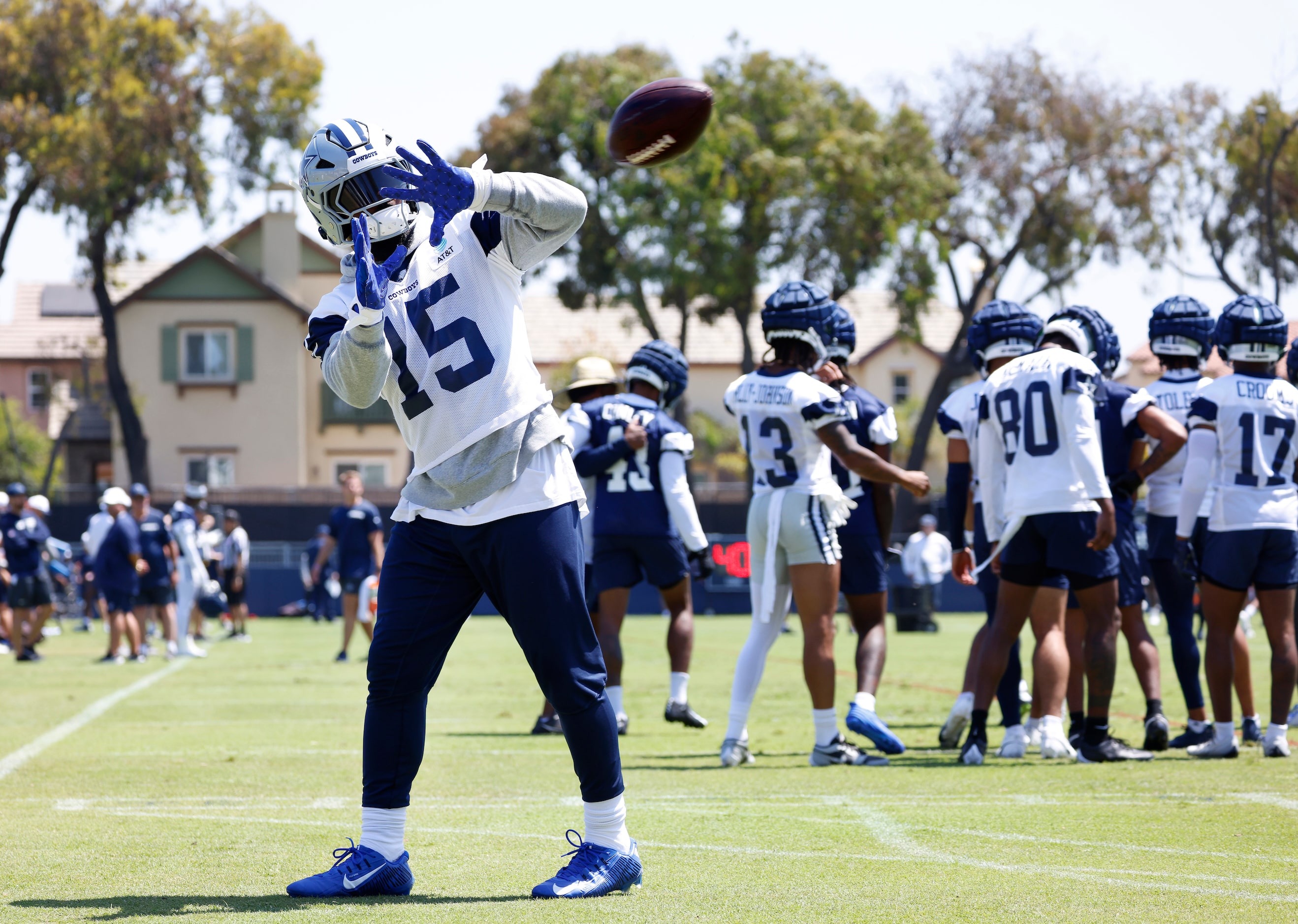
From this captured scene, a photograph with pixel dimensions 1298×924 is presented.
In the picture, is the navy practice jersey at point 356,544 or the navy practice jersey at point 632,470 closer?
the navy practice jersey at point 632,470

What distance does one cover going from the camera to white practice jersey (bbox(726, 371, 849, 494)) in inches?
287

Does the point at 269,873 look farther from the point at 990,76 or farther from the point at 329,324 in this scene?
the point at 990,76

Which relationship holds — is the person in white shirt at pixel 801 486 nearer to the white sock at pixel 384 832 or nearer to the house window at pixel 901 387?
the white sock at pixel 384 832

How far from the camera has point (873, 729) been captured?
7.67 metres

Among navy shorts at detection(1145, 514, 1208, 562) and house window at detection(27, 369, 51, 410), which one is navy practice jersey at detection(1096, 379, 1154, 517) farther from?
house window at detection(27, 369, 51, 410)

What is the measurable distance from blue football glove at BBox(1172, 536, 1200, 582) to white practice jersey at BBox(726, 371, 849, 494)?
1894mm

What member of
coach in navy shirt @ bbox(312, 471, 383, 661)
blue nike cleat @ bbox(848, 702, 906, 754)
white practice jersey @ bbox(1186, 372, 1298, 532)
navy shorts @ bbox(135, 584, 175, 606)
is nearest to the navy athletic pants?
blue nike cleat @ bbox(848, 702, 906, 754)

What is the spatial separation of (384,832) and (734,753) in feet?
10.7

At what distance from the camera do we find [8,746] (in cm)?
885

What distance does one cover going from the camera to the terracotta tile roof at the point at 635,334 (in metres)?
59.6

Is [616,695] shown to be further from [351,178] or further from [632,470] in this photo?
[351,178]

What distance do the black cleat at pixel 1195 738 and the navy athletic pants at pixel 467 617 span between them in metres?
4.43

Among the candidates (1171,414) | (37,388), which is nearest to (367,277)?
(1171,414)

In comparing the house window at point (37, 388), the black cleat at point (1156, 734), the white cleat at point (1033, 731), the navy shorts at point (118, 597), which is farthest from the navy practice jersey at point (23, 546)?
the house window at point (37, 388)
